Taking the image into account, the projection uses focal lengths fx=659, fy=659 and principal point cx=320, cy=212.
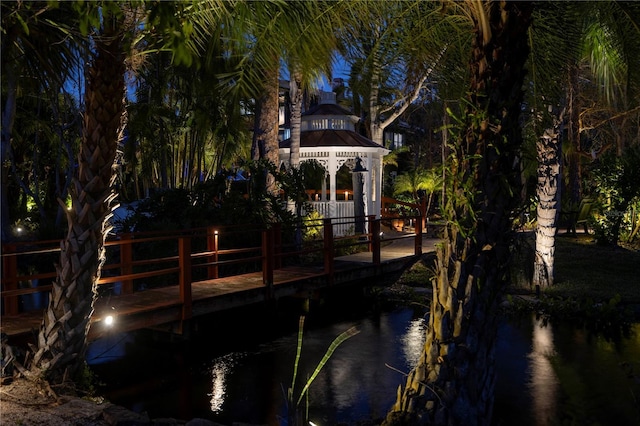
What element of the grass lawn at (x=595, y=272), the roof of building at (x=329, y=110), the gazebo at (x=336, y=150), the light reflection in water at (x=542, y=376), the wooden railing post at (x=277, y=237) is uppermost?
the roof of building at (x=329, y=110)

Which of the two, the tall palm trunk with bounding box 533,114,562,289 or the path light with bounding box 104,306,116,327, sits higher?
the tall palm trunk with bounding box 533,114,562,289

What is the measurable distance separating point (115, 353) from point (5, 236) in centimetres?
1313

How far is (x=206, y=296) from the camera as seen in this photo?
10789 mm

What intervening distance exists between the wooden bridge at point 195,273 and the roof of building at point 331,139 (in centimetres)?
295

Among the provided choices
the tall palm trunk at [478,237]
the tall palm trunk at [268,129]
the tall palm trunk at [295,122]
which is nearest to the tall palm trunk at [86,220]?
the tall palm trunk at [478,237]

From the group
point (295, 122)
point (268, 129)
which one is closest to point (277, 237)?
point (268, 129)

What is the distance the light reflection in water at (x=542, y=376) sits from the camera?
26.0 ft

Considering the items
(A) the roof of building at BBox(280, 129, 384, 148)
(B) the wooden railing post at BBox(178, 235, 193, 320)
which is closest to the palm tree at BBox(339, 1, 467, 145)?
(B) the wooden railing post at BBox(178, 235, 193, 320)

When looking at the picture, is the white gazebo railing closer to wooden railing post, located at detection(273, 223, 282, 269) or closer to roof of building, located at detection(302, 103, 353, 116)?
roof of building, located at detection(302, 103, 353, 116)

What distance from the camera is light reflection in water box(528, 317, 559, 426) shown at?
313 inches

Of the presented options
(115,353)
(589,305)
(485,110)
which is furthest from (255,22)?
(589,305)

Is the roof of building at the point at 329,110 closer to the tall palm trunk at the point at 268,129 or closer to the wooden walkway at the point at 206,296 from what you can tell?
the tall palm trunk at the point at 268,129

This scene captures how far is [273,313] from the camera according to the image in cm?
1367

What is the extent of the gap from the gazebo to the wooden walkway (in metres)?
4.74
